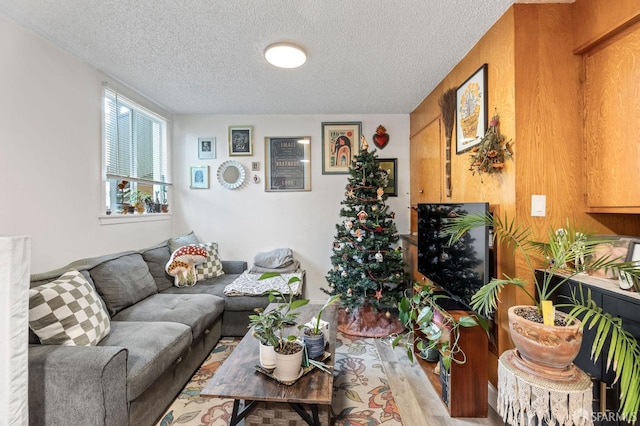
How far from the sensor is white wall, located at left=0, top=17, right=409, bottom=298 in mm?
1826

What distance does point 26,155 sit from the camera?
1874 millimetres

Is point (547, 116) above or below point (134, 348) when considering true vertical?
above

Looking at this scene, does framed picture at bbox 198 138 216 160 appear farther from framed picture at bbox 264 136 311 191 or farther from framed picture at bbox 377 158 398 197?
framed picture at bbox 377 158 398 197

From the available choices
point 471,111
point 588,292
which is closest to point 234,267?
point 471,111

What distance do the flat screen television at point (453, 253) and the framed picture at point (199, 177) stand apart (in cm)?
275

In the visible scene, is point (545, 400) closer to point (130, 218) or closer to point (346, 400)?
point (346, 400)

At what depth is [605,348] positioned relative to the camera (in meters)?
1.28

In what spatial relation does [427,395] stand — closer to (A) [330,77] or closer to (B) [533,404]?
(B) [533,404]

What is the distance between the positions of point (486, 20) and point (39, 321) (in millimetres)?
3200

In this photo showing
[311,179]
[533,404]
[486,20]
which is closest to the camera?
[533,404]

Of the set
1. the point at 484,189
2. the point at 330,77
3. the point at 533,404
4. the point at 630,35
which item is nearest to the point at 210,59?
the point at 330,77

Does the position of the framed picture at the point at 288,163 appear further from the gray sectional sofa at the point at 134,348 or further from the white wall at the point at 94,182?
the gray sectional sofa at the point at 134,348

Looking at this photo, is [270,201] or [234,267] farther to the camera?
[270,201]

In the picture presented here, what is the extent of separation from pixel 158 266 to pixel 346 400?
7.17 feet
